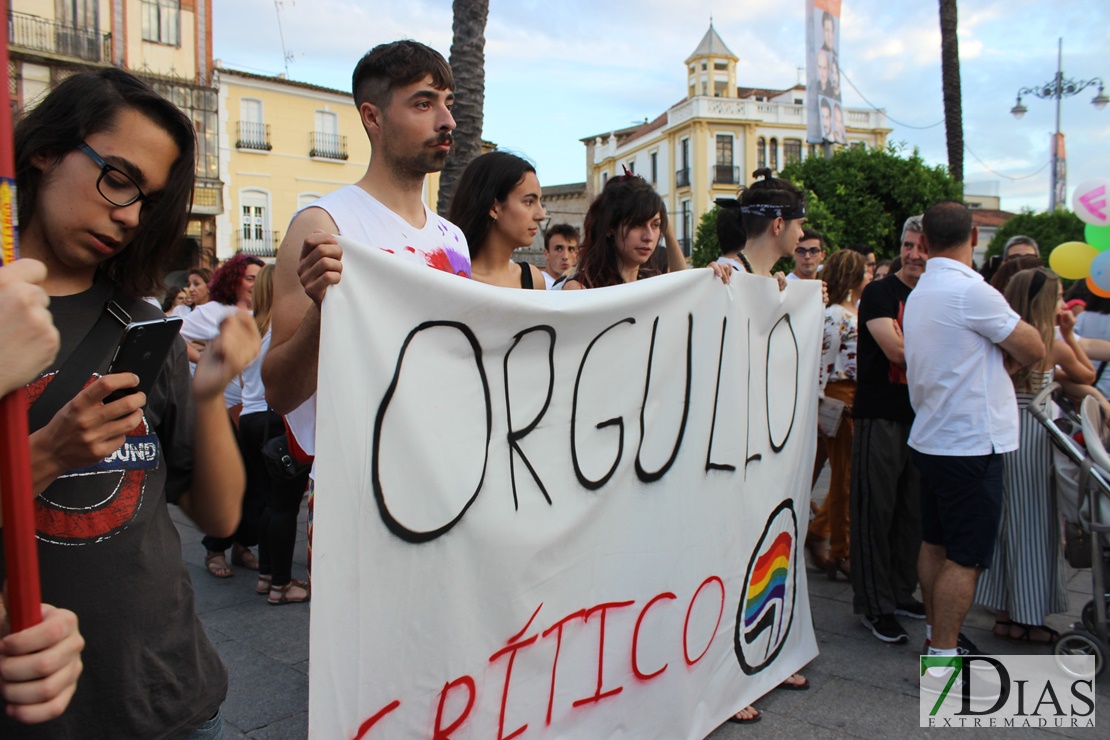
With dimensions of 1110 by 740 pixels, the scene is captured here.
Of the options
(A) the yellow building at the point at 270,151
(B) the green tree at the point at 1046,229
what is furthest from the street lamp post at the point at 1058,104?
(A) the yellow building at the point at 270,151

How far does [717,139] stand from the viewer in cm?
4834

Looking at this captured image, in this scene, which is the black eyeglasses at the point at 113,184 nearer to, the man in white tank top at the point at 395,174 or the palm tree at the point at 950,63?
the man in white tank top at the point at 395,174

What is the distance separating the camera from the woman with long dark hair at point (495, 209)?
316 cm

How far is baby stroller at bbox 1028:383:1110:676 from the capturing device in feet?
11.3

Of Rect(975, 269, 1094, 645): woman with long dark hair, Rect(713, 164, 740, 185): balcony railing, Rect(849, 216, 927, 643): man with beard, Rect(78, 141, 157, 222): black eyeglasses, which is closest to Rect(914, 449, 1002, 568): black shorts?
Rect(975, 269, 1094, 645): woman with long dark hair

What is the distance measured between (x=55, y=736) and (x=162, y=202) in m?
0.87

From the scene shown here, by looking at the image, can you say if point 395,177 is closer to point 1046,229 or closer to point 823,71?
point 823,71

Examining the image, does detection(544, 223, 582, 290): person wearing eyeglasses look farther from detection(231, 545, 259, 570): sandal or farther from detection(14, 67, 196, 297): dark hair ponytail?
detection(14, 67, 196, 297): dark hair ponytail

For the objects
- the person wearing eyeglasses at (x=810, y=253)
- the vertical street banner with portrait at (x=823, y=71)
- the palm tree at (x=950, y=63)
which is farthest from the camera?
the vertical street banner with portrait at (x=823, y=71)

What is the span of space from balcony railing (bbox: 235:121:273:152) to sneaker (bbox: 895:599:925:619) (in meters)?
29.3

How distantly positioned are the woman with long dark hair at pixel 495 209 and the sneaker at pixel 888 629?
233 cm

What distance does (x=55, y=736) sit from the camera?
1.30m

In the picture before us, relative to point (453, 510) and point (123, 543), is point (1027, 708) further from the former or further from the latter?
point (123, 543)

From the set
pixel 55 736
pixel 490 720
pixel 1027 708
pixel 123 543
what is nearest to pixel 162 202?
pixel 123 543
